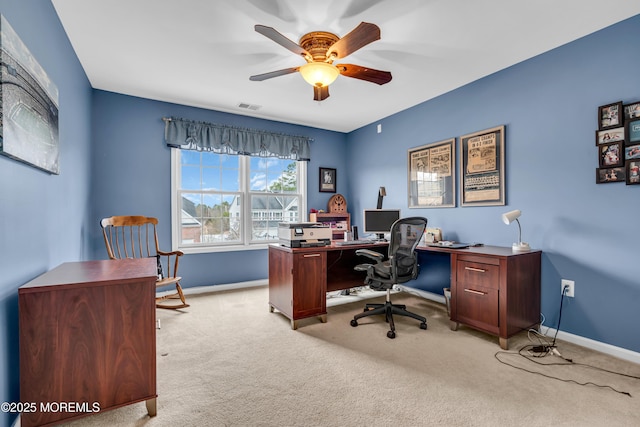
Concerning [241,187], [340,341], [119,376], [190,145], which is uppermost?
[190,145]

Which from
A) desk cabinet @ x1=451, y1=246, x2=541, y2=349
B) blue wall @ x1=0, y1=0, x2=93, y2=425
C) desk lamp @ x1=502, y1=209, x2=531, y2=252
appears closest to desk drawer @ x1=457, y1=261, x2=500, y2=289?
desk cabinet @ x1=451, y1=246, x2=541, y2=349

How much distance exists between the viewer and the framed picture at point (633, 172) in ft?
6.96

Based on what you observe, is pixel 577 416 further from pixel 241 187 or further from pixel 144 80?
pixel 144 80

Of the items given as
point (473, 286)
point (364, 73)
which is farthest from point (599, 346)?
point (364, 73)

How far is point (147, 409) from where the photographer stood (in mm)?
1604

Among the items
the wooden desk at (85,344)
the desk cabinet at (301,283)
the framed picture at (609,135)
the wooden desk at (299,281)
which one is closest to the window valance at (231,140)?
the wooden desk at (299,281)

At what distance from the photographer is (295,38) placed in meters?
2.42

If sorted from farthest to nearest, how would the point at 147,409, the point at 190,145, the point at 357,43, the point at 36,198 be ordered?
the point at 190,145, the point at 357,43, the point at 36,198, the point at 147,409

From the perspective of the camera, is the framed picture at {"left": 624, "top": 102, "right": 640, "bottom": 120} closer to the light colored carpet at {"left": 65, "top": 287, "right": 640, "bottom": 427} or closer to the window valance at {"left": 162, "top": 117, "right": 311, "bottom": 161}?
the light colored carpet at {"left": 65, "top": 287, "right": 640, "bottom": 427}

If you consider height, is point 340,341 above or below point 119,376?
below

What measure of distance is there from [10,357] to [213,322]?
1.68m

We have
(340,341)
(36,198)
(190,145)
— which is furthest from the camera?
(190,145)

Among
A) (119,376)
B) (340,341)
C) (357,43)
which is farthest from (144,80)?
(340,341)

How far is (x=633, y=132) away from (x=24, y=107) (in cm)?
384
